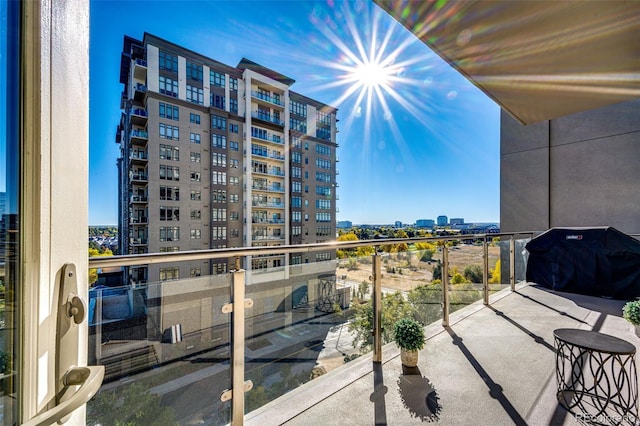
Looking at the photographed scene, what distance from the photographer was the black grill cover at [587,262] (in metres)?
4.24

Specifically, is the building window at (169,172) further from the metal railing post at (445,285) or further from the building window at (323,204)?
the metal railing post at (445,285)

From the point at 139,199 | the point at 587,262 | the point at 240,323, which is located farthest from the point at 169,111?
the point at 587,262

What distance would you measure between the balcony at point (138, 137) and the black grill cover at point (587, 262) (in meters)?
22.0

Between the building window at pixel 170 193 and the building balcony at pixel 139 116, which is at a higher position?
the building balcony at pixel 139 116

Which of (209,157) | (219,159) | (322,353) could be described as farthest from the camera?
(219,159)

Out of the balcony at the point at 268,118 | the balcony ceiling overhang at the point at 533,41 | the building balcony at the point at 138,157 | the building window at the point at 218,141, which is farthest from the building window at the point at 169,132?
the balcony ceiling overhang at the point at 533,41

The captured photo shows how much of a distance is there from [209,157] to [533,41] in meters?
21.1

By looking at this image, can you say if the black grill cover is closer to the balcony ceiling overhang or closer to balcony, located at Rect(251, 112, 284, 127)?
the balcony ceiling overhang

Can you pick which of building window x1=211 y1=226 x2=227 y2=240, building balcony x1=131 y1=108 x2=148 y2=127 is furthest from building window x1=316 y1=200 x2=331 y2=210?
building balcony x1=131 y1=108 x2=148 y2=127

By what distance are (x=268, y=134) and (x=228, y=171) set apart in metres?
5.05

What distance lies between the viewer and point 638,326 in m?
2.83

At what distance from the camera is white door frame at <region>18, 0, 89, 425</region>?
480mm

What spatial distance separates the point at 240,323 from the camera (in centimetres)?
165

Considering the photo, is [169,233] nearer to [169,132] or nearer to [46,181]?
[169,132]
